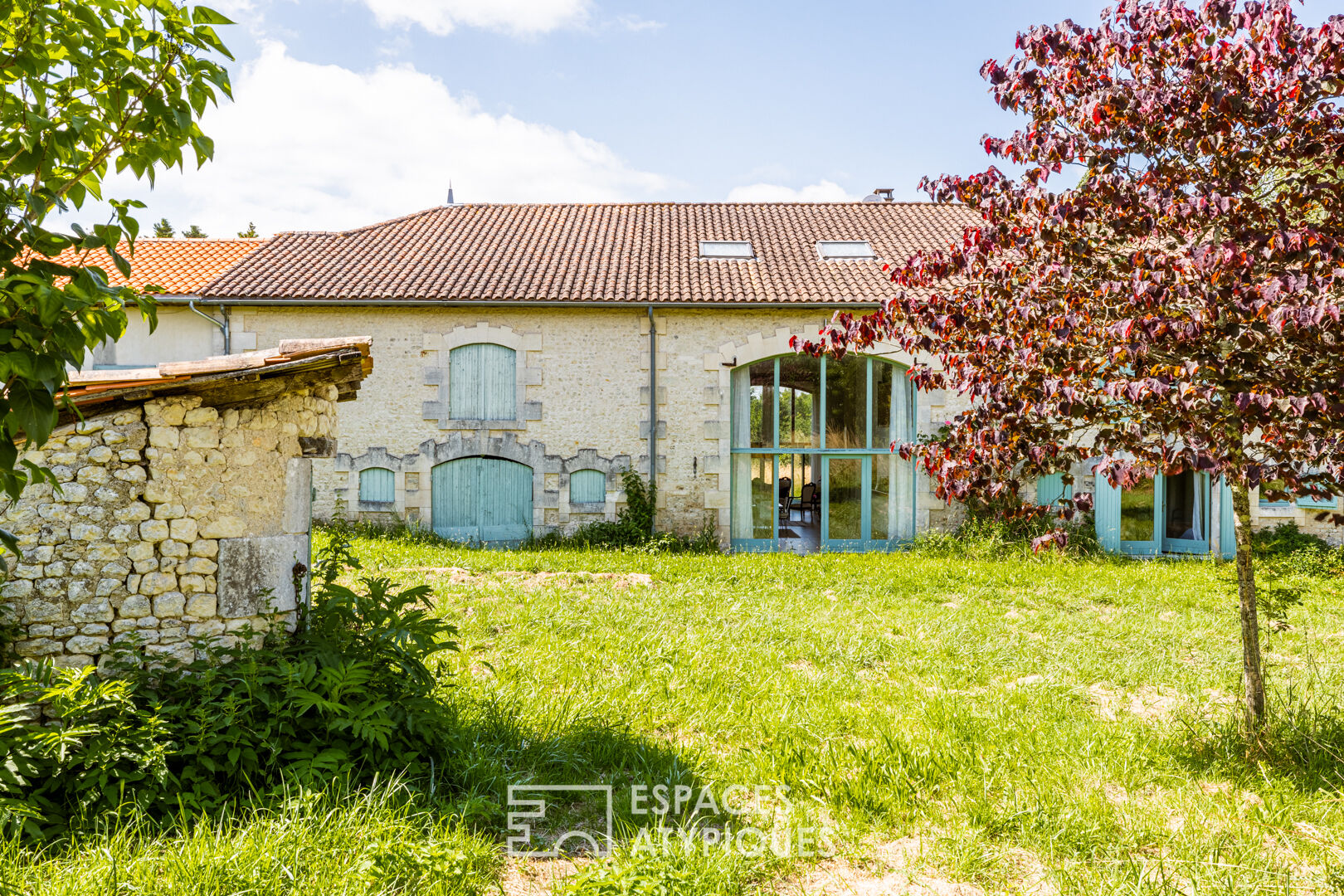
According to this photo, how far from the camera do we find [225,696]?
366cm

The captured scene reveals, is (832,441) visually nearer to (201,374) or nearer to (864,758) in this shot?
(864,758)

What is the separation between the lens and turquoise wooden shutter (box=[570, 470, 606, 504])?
12242mm

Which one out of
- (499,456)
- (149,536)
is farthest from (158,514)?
(499,456)

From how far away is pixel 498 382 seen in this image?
40.4ft

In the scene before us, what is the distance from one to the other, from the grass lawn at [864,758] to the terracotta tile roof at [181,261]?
10136 mm

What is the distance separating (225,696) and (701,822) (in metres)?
2.31

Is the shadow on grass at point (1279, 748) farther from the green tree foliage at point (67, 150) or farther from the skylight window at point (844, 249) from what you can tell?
the skylight window at point (844, 249)

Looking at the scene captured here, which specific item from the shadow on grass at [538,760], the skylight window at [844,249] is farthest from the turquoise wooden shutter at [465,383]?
the shadow on grass at [538,760]

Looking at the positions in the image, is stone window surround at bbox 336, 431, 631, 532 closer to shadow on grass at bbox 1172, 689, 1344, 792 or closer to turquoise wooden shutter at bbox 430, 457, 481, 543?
turquoise wooden shutter at bbox 430, 457, 481, 543

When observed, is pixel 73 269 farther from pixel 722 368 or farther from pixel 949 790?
pixel 722 368

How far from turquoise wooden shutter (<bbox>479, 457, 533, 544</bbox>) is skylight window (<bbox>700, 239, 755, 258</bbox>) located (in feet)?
17.0

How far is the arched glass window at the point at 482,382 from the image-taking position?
40.4 ft

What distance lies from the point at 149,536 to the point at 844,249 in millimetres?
12553

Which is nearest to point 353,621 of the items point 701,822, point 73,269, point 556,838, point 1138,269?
point 556,838
